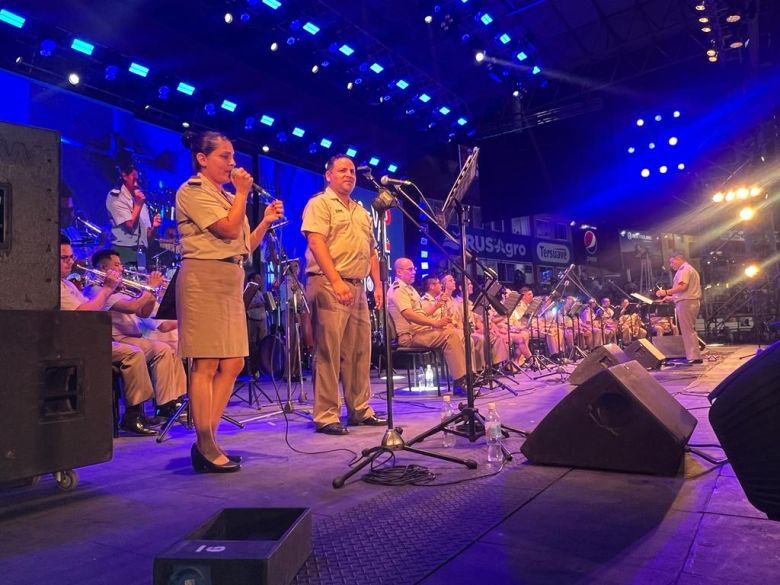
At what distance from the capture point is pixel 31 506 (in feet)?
7.84

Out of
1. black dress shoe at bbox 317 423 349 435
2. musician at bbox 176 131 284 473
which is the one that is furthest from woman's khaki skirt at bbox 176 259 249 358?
black dress shoe at bbox 317 423 349 435

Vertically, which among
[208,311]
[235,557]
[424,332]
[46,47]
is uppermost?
[46,47]

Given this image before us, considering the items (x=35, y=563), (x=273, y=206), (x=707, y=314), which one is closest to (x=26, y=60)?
(x=273, y=206)

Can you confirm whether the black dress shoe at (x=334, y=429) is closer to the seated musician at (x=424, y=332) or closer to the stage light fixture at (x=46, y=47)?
the seated musician at (x=424, y=332)

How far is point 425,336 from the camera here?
6.32 m

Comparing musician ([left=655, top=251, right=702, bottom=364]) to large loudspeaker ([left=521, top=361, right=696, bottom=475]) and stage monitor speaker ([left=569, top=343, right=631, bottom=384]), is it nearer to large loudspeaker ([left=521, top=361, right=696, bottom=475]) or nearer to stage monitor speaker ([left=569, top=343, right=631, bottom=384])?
stage monitor speaker ([left=569, top=343, right=631, bottom=384])

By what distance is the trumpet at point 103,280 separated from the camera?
489 centimetres

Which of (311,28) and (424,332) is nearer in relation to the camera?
(424,332)

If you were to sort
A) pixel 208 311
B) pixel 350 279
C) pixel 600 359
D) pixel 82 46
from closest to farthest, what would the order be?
1. pixel 208 311
2. pixel 350 279
3. pixel 600 359
4. pixel 82 46

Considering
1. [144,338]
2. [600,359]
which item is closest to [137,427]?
[144,338]

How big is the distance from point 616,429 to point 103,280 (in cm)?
431

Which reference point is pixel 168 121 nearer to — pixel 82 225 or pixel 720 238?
pixel 82 225

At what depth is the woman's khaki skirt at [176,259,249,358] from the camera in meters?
2.83

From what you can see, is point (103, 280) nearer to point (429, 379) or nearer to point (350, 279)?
point (350, 279)
